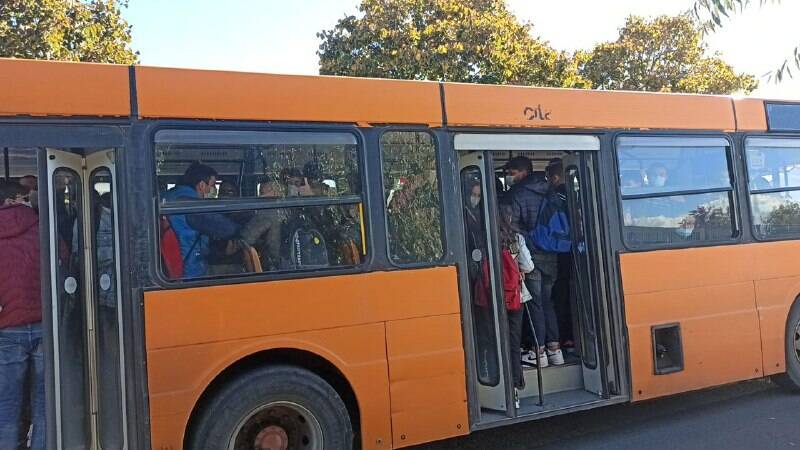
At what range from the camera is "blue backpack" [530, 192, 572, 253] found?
5406 mm

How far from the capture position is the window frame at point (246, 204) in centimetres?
368

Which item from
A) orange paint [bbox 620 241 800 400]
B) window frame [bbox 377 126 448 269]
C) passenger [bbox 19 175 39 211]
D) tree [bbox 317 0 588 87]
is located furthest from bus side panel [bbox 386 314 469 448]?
tree [bbox 317 0 588 87]

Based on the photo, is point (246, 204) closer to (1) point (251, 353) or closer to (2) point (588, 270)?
(1) point (251, 353)

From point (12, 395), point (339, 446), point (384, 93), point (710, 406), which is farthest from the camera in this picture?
point (710, 406)

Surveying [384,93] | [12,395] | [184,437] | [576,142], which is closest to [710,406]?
[576,142]

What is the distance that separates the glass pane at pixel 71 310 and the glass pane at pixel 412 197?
1953 mm

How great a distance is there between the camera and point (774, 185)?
6.07m

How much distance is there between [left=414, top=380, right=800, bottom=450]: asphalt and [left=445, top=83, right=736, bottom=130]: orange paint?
260cm

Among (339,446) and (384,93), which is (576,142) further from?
(339,446)

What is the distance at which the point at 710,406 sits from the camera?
19.2ft

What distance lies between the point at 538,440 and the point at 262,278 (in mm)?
2787

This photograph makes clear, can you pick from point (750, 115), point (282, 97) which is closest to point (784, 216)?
point (750, 115)

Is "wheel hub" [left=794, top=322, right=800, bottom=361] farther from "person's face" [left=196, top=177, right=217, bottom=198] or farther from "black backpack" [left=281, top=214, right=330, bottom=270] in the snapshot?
"person's face" [left=196, top=177, right=217, bottom=198]

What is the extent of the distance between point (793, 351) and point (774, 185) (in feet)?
5.33
